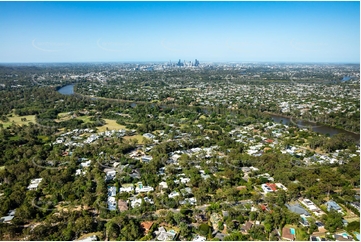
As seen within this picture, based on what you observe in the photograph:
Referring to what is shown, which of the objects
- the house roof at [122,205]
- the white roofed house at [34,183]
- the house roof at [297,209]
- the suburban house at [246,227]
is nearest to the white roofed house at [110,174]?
the house roof at [122,205]

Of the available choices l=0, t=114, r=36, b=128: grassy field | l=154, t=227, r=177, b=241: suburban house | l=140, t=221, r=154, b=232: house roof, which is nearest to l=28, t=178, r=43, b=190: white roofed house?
l=140, t=221, r=154, b=232: house roof

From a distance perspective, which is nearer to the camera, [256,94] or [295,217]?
[295,217]

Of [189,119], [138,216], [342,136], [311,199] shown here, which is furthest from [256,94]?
[138,216]

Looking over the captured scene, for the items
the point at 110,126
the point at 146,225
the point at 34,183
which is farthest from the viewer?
the point at 110,126

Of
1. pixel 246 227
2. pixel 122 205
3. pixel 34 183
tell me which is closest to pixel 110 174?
pixel 122 205

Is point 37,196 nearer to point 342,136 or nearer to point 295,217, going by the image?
point 295,217

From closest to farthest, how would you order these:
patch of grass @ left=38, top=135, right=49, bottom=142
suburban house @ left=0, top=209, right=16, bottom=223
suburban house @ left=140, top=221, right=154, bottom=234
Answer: suburban house @ left=140, top=221, right=154, bottom=234, suburban house @ left=0, top=209, right=16, bottom=223, patch of grass @ left=38, top=135, right=49, bottom=142

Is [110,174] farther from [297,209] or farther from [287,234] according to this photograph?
[297,209]

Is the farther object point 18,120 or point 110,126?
point 18,120

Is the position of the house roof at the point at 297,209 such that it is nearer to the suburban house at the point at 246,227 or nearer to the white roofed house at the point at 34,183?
the suburban house at the point at 246,227

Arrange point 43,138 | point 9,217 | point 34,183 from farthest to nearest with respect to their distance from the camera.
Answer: point 43,138 < point 34,183 < point 9,217

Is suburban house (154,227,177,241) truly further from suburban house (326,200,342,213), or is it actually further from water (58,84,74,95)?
water (58,84,74,95)
